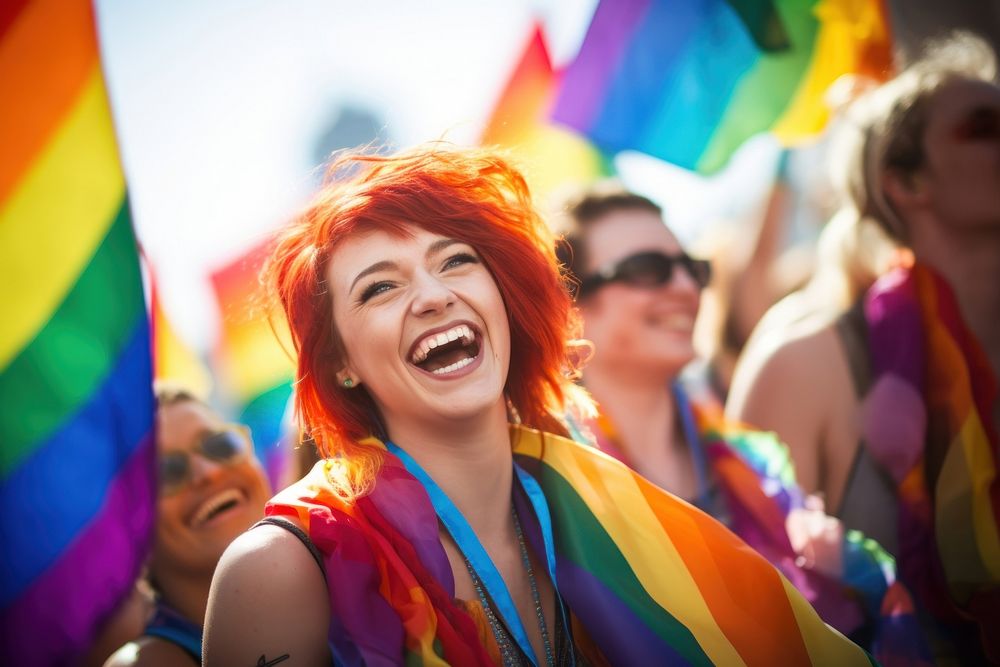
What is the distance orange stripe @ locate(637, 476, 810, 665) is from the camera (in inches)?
78.5

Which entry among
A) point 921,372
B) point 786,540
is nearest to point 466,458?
point 786,540

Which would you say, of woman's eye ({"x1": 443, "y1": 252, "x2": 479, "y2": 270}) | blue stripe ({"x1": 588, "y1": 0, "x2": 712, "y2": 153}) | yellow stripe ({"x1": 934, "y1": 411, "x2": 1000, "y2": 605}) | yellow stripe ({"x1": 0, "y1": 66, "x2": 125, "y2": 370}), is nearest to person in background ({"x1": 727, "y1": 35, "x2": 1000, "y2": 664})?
yellow stripe ({"x1": 934, "y1": 411, "x2": 1000, "y2": 605})

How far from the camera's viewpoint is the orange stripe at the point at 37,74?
8.19 feet

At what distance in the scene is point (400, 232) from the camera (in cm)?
206

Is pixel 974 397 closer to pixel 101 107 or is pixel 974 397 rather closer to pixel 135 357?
pixel 135 357

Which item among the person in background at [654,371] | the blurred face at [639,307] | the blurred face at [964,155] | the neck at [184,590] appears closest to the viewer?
the neck at [184,590]

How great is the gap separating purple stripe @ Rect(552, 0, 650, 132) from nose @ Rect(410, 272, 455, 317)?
249 centimetres

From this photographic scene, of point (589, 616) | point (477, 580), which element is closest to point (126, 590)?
point (477, 580)

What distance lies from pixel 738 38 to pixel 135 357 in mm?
3249

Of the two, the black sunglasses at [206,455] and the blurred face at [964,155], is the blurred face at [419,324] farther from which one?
the blurred face at [964,155]

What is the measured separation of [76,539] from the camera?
246 cm

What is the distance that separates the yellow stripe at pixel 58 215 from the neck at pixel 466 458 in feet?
3.96

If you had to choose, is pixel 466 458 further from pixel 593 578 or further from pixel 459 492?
pixel 593 578

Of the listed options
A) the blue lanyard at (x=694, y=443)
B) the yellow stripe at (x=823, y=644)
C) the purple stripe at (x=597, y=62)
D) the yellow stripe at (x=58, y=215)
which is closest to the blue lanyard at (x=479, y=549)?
the yellow stripe at (x=823, y=644)
